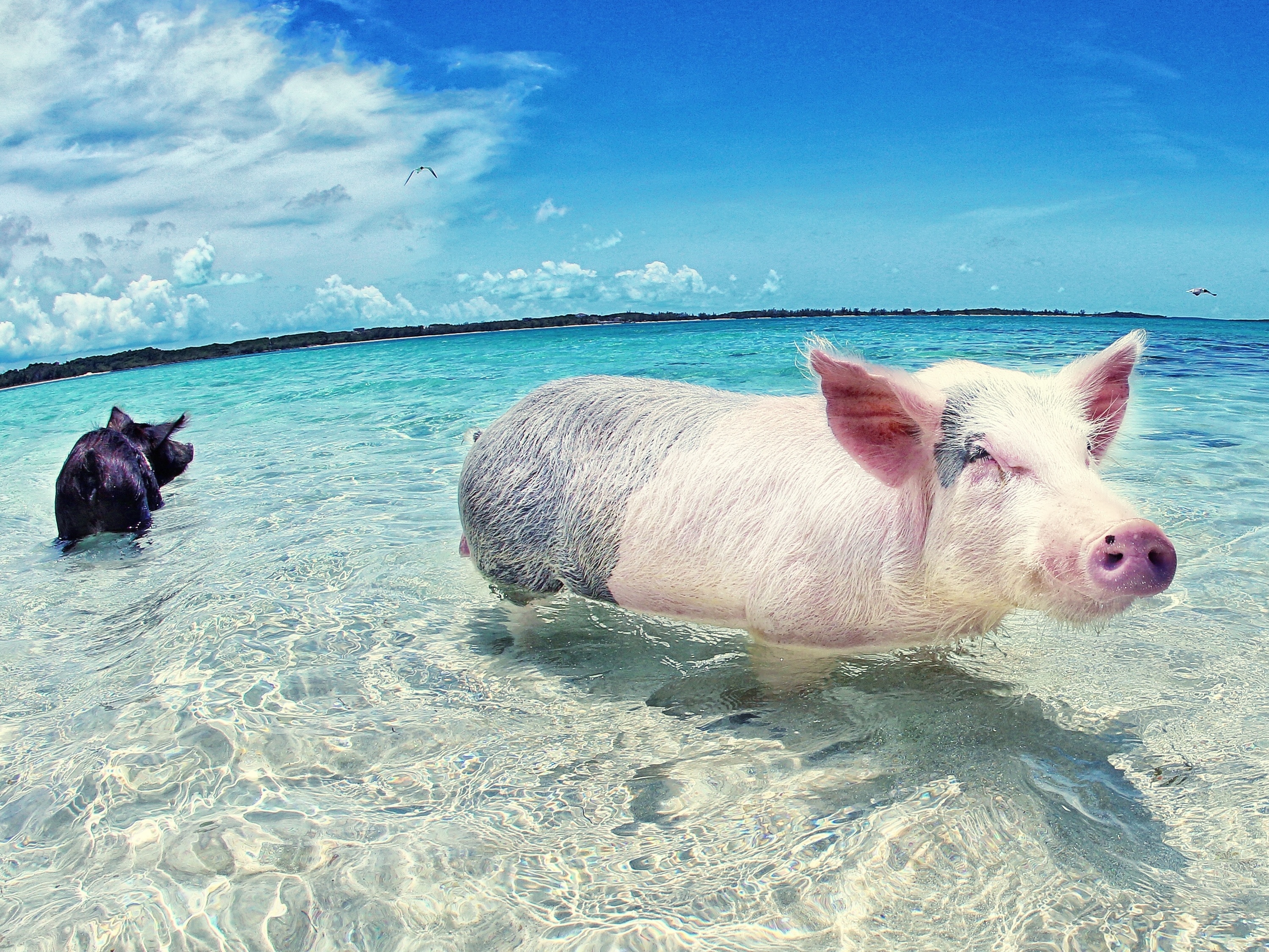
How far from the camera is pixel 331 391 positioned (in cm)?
2138

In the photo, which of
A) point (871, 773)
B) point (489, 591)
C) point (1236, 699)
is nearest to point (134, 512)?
point (489, 591)

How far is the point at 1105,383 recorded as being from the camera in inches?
117

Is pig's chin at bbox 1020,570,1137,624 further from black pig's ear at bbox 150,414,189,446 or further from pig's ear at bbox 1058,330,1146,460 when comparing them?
black pig's ear at bbox 150,414,189,446

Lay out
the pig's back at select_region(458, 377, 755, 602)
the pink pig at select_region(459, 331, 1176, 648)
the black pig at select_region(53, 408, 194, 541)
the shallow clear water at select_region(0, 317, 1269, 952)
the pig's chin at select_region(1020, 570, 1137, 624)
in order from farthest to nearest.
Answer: the black pig at select_region(53, 408, 194, 541) < the pig's back at select_region(458, 377, 755, 602) < the pink pig at select_region(459, 331, 1176, 648) < the pig's chin at select_region(1020, 570, 1137, 624) < the shallow clear water at select_region(0, 317, 1269, 952)

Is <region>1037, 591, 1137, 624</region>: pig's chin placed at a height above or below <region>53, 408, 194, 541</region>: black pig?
above

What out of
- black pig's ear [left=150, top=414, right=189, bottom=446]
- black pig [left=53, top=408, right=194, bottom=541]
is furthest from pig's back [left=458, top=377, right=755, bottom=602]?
black pig's ear [left=150, top=414, right=189, bottom=446]

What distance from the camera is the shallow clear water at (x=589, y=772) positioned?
2.15 meters

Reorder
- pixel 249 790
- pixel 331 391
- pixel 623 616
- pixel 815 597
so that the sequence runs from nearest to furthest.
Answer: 1. pixel 249 790
2. pixel 815 597
3. pixel 623 616
4. pixel 331 391

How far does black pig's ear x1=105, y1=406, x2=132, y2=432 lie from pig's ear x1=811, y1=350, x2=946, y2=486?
7351 millimetres

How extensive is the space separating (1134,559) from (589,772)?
5.99ft

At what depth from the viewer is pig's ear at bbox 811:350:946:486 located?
273 cm

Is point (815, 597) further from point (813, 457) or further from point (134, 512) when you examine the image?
point (134, 512)

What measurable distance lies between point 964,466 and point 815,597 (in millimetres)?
742

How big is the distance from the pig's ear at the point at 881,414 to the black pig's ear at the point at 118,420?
7.35m
